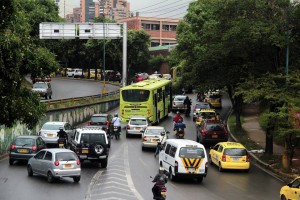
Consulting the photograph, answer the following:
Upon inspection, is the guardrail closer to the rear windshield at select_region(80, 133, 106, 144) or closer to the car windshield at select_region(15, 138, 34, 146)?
the car windshield at select_region(15, 138, 34, 146)

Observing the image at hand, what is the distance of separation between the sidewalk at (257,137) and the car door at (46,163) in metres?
12.2

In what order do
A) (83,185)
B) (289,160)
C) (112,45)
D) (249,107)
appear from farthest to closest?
(112,45) → (249,107) → (289,160) → (83,185)

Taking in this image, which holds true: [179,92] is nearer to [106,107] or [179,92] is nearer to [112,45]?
[112,45]

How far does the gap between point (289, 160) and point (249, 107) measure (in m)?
39.7

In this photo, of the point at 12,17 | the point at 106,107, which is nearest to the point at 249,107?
the point at 106,107

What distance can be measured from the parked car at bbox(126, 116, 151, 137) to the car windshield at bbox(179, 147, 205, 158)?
1669cm

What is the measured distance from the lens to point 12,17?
16625mm

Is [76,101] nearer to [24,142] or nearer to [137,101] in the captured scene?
[137,101]

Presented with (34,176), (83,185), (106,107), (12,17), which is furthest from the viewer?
(106,107)

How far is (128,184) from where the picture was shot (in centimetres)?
2608

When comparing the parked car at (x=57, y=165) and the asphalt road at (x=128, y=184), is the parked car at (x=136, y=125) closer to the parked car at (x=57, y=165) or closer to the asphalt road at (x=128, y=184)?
the asphalt road at (x=128, y=184)

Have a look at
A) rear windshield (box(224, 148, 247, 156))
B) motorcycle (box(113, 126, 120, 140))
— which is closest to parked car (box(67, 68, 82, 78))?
motorcycle (box(113, 126, 120, 140))

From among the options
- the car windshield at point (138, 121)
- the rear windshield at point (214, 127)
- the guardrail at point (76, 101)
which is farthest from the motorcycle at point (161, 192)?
the guardrail at point (76, 101)

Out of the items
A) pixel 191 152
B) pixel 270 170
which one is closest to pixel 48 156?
pixel 191 152
